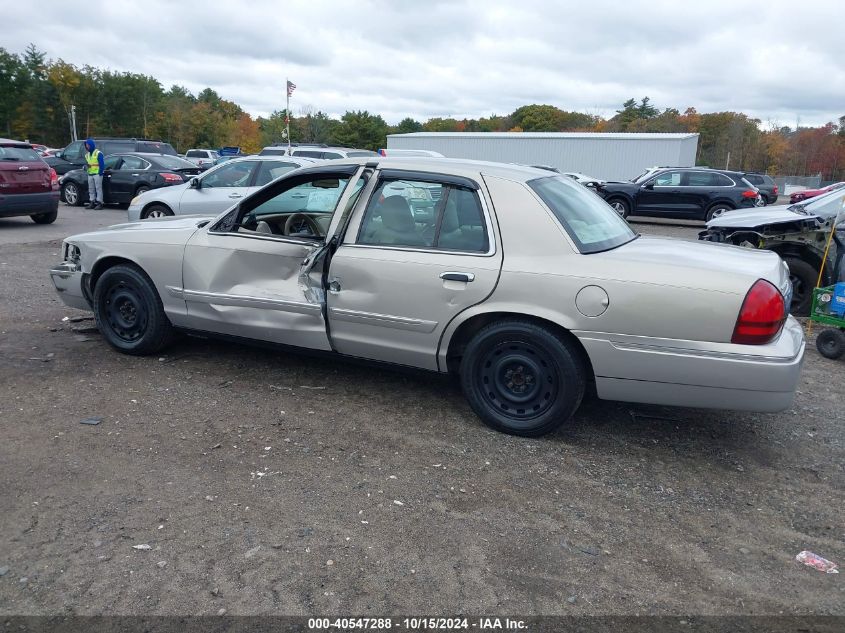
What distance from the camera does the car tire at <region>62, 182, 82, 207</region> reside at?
18062 mm

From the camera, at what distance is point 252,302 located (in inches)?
186

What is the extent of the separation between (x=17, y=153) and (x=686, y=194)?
1603cm

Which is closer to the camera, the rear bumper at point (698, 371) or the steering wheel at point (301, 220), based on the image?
the rear bumper at point (698, 371)

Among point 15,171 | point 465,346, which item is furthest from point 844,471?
point 15,171

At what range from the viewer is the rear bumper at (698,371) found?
3531 mm

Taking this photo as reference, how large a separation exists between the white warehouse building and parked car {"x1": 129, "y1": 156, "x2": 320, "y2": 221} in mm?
18805

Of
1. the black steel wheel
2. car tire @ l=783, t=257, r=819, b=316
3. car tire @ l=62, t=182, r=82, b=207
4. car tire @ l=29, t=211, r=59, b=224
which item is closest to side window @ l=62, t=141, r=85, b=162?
car tire @ l=62, t=182, r=82, b=207

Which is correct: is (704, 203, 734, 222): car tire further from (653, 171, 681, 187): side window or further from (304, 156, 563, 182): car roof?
(304, 156, 563, 182): car roof

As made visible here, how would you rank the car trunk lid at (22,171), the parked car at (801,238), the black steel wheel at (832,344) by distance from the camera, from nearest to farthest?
the black steel wheel at (832,344), the parked car at (801,238), the car trunk lid at (22,171)

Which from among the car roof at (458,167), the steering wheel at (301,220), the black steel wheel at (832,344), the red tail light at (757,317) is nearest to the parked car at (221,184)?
the steering wheel at (301,220)

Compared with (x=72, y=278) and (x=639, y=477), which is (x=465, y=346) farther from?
(x=72, y=278)

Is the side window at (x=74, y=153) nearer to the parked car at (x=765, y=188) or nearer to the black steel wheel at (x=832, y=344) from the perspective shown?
the black steel wheel at (x=832, y=344)

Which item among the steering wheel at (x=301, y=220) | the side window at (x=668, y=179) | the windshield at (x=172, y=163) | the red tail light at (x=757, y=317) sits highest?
the side window at (x=668, y=179)

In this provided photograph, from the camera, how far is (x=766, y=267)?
4004 mm
